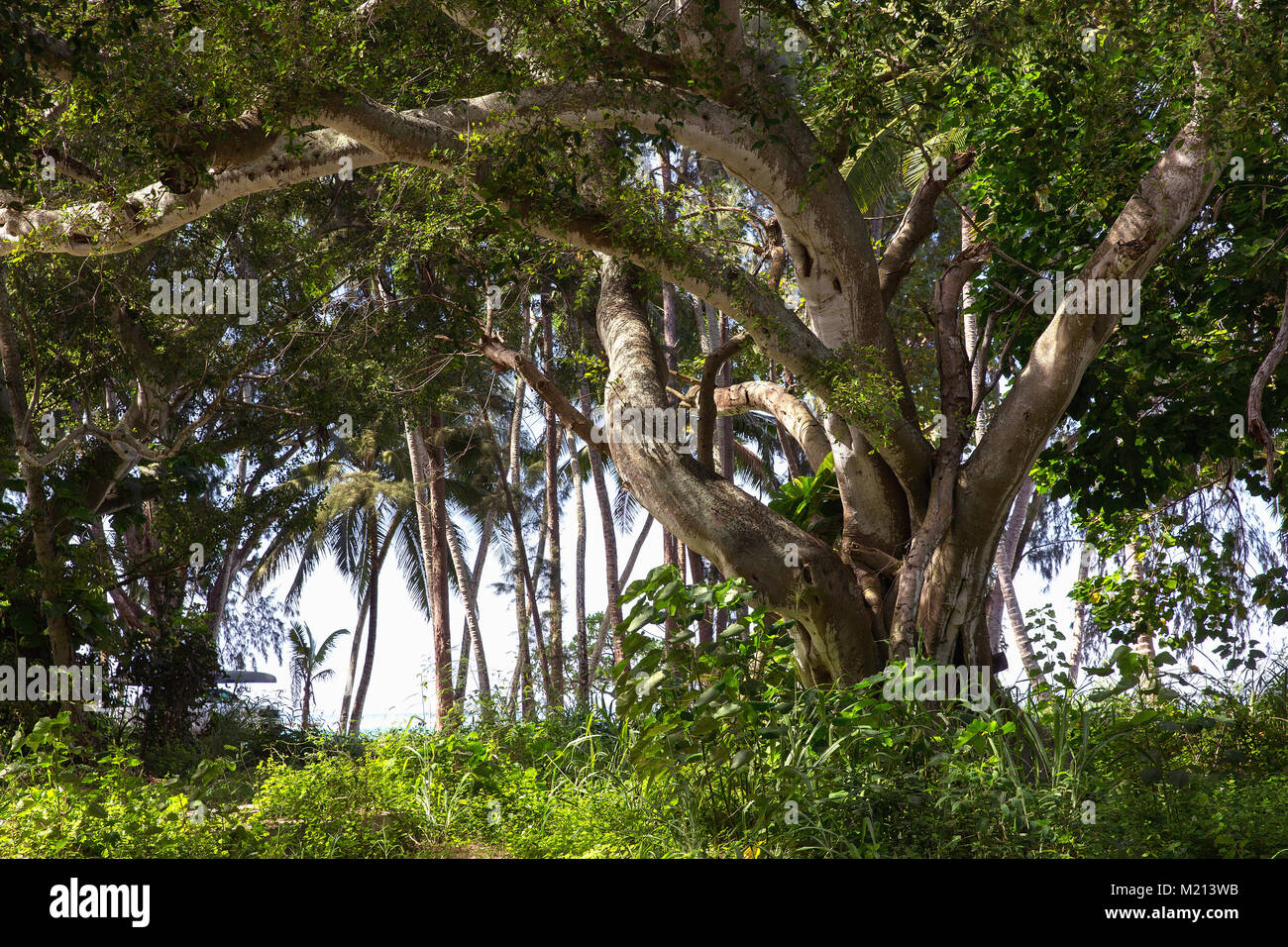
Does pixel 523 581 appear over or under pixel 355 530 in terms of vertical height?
under

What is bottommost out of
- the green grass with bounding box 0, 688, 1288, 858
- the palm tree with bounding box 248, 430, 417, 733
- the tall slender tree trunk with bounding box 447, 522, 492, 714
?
the green grass with bounding box 0, 688, 1288, 858

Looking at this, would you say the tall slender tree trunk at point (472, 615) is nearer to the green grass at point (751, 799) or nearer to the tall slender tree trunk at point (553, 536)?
the tall slender tree trunk at point (553, 536)

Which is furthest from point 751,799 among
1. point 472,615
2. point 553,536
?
point 553,536

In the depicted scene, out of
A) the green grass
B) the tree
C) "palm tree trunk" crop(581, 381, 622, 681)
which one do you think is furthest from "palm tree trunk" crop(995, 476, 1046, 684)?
the green grass

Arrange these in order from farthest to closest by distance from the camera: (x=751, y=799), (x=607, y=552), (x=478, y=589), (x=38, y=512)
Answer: (x=478, y=589)
(x=607, y=552)
(x=38, y=512)
(x=751, y=799)

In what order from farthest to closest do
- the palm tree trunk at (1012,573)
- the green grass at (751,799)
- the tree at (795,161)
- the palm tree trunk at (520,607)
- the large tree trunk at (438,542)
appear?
the large tree trunk at (438,542)
the palm tree trunk at (1012,573)
the palm tree trunk at (520,607)
the tree at (795,161)
the green grass at (751,799)

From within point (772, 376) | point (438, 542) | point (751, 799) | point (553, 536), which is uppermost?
point (772, 376)

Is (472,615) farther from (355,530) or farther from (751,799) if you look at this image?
(751,799)

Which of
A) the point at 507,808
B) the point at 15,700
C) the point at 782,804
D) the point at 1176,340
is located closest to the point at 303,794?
the point at 507,808

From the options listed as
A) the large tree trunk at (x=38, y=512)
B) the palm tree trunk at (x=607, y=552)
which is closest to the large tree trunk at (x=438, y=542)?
the palm tree trunk at (x=607, y=552)

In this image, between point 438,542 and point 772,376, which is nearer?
point 772,376

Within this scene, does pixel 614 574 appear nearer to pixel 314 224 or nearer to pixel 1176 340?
pixel 314 224

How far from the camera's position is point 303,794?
5402 mm

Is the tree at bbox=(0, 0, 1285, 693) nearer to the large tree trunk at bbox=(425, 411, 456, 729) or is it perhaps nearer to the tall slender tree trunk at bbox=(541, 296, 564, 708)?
the tall slender tree trunk at bbox=(541, 296, 564, 708)
